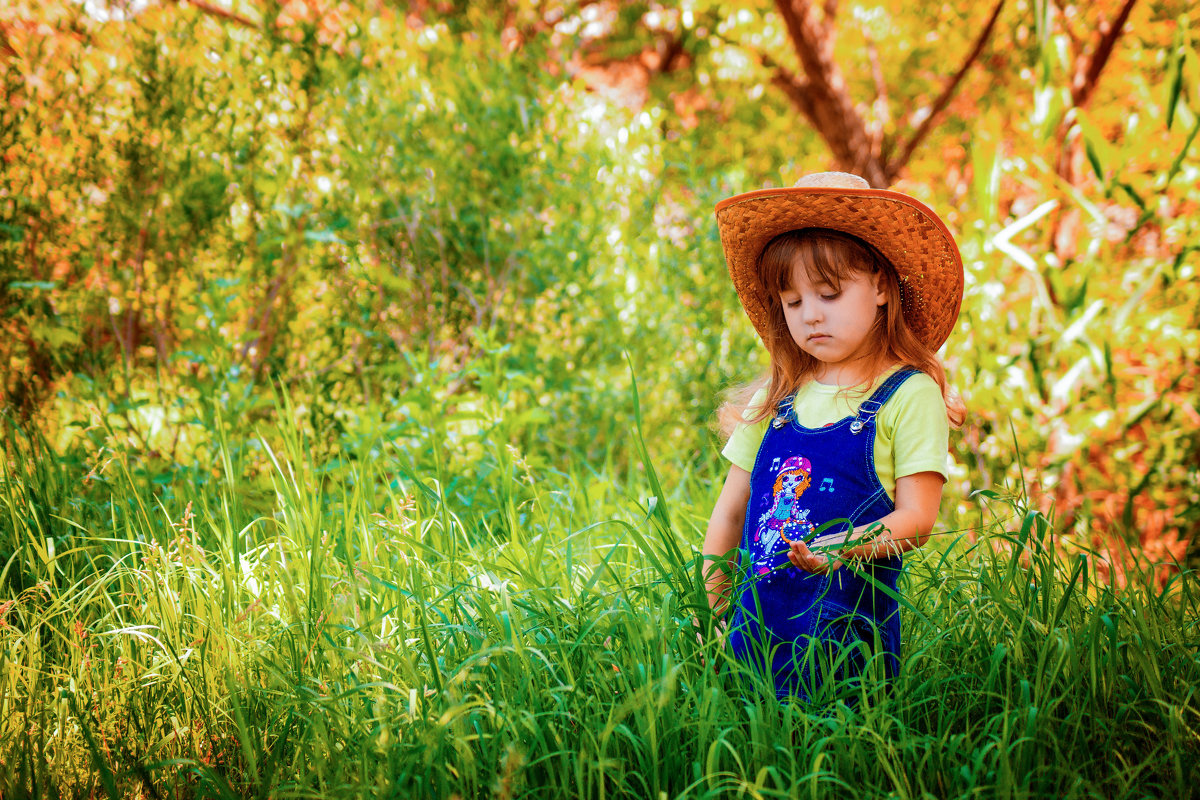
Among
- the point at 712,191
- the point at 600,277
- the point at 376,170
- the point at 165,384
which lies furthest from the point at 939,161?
the point at 165,384

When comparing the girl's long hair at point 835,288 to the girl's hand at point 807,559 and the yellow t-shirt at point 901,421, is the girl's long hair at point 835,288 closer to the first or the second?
the yellow t-shirt at point 901,421

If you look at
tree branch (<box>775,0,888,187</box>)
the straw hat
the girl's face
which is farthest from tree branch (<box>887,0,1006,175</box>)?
the girl's face

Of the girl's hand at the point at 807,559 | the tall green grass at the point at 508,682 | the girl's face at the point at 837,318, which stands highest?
the girl's face at the point at 837,318

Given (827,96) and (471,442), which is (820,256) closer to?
(471,442)

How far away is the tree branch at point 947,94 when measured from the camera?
6.09m

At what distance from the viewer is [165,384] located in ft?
11.2

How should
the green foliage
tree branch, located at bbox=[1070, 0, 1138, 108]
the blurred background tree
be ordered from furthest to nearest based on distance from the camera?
tree branch, located at bbox=[1070, 0, 1138, 108]
the blurred background tree
the green foliage

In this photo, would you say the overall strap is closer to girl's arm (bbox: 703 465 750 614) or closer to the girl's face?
the girl's face

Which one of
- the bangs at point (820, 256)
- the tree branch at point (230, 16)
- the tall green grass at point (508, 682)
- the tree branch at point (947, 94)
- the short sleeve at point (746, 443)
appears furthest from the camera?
the tree branch at point (947, 94)

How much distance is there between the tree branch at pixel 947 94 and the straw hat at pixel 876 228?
4.98m

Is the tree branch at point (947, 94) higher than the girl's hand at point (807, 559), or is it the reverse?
the tree branch at point (947, 94)

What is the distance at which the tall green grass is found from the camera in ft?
4.97

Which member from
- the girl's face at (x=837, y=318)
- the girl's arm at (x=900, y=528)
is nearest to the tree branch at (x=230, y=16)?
the girl's face at (x=837, y=318)

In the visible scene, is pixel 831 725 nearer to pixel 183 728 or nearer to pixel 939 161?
pixel 183 728
